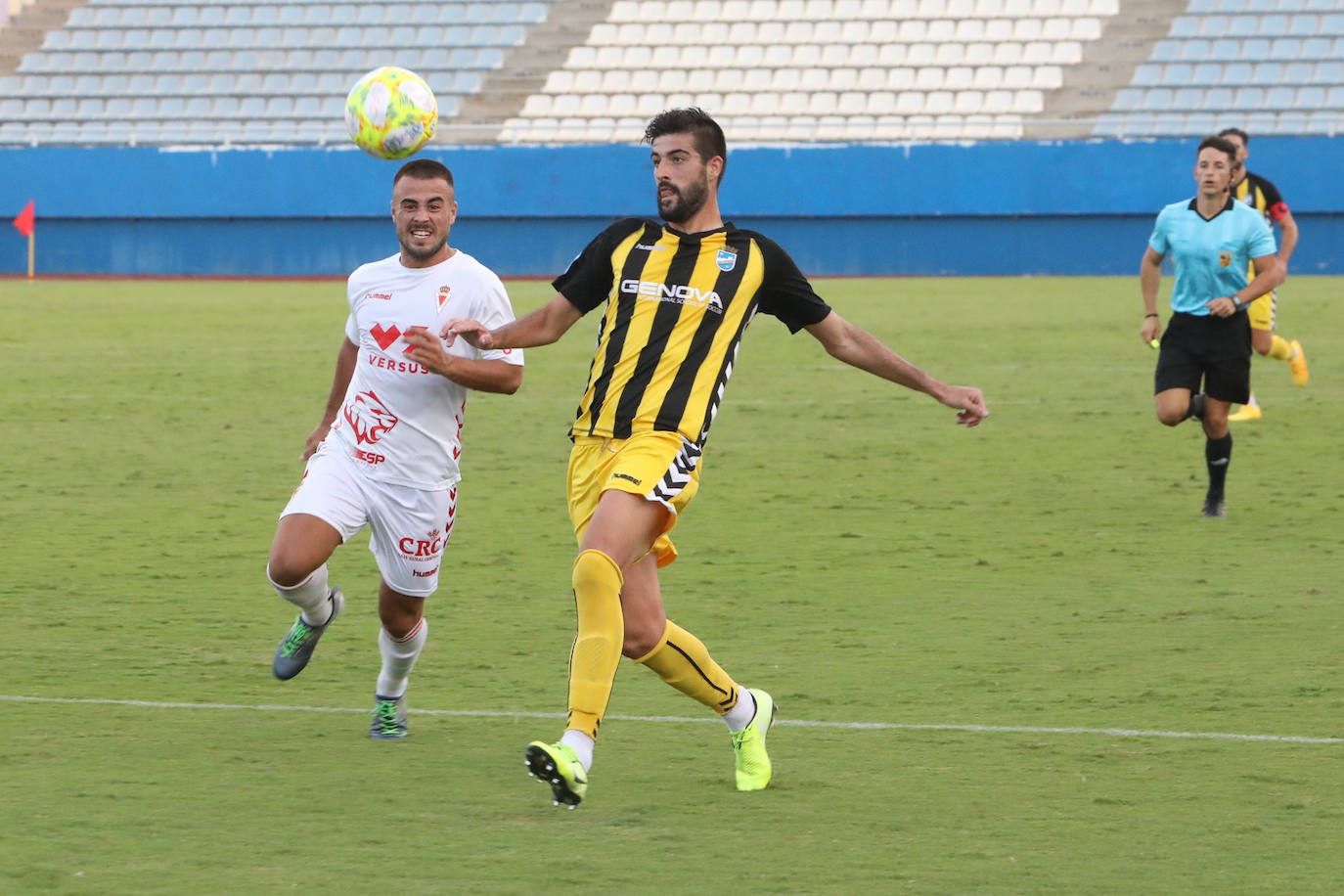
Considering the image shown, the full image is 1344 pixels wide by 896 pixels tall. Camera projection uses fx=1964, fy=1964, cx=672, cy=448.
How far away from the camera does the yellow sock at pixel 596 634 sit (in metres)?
5.10

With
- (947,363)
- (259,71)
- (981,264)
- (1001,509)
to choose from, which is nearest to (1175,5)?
(981,264)

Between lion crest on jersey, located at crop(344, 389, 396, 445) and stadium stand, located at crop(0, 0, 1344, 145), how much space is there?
3249 cm

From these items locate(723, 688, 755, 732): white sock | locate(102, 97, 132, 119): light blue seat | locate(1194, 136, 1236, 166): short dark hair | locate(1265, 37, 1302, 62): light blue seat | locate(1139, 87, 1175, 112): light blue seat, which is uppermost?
locate(1265, 37, 1302, 62): light blue seat

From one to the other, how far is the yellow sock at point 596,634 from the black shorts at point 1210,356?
20.9 ft

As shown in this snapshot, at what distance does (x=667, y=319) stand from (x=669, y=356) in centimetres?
11

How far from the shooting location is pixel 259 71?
43375 millimetres

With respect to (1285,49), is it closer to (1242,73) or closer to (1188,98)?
(1242,73)

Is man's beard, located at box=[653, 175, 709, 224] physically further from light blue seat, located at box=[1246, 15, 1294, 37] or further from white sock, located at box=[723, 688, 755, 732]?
light blue seat, located at box=[1246, 15, 1294, 37]

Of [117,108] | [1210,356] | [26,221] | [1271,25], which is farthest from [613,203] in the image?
[1210,356]

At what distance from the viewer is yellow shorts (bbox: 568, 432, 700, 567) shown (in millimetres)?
5273

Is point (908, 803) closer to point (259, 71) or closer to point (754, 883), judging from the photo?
point (754, 883)

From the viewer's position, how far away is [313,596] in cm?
620

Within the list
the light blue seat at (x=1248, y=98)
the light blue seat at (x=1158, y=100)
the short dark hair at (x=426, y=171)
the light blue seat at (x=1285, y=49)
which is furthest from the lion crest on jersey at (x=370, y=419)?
the light blue seat at (x=1285, y=49)

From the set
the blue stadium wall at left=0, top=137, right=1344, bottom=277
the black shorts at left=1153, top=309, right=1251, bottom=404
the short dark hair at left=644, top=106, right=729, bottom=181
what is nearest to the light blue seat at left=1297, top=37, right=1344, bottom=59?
the blue stadium wall at left=0, top=137, right=1344, bottom=277
